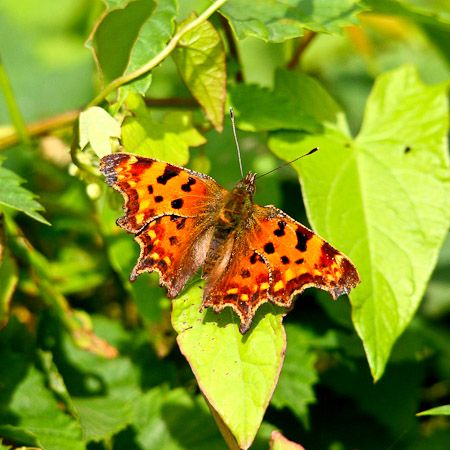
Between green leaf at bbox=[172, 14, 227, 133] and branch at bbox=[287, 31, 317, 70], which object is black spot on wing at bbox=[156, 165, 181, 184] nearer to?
green leaf at bbox=[172, 14, 227, 133]

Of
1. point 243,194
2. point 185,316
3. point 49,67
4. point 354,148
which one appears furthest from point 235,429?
point 49,67

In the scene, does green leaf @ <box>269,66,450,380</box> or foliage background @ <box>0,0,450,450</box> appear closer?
green leaf @ <box>269,66,450,380</box>

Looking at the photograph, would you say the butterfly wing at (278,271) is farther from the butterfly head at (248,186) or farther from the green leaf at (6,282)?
the green leaf at (6,282)

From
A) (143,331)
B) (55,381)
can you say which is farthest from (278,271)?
(143,331)

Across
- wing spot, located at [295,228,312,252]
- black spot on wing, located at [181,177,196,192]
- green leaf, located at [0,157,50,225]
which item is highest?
green leaf, located at [0,157,50,225]

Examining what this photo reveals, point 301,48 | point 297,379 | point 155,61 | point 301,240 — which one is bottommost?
point 297,379

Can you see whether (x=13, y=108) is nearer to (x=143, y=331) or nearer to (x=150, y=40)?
(x=150, y=40)

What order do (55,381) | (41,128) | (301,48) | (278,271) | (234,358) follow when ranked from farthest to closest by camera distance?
(301,48), (41,128), (55,381), (278,271), (234,358)

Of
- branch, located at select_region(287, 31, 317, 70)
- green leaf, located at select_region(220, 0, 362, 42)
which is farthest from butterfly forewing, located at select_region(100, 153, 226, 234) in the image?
branch, located at select_region(287, 31, 317, 70)
